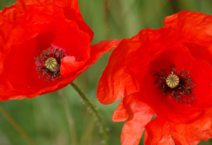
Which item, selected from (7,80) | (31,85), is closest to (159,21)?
(31,85)

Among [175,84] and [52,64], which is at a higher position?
[52,64]

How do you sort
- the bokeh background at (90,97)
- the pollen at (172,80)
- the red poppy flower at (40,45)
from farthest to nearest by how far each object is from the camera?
1. the bokeh background at (90,97)
2. the pollen at (172,80)
3. the red poppy flower at (40,45)

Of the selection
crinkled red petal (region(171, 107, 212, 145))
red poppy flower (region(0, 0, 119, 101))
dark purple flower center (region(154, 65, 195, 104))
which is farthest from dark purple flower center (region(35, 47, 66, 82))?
crinkled red petal (region(171, 107, 212, 145))

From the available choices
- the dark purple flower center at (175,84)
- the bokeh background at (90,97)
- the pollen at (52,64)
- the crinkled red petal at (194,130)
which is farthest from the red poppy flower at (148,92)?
the bokeh background at (90,97)

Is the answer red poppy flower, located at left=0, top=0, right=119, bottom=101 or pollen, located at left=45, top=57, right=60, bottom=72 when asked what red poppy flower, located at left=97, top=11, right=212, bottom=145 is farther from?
pollen, located at left=45, top=57, right=60, bottom=72

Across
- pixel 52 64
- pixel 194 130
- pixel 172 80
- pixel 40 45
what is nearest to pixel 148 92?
pixel 172 80

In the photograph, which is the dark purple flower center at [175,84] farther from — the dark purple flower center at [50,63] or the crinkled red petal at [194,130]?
the dark purple flower center at [50,63]

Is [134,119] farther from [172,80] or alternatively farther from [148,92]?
[172,80]
